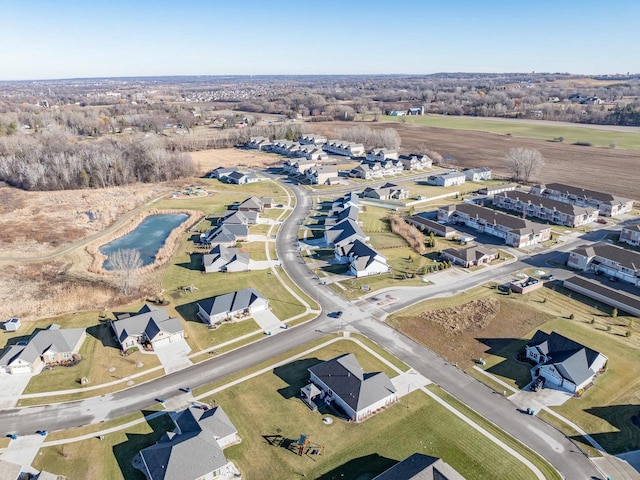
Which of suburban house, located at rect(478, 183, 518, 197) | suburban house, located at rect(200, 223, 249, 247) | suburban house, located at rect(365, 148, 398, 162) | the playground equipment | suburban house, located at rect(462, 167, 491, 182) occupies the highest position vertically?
suburban house, located at rect(365, 148, 398, 162)

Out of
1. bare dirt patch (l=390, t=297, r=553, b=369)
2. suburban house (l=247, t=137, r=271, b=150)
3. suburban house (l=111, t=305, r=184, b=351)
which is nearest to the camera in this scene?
bare dirt patch (l=390, t=297, r=553, b=369)

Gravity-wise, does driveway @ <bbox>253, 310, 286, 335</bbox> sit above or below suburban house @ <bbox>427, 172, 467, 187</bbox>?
below

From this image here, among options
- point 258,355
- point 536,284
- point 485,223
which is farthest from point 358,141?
point 258,355

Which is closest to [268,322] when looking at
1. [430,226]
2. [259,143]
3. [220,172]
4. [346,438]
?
[346,438]

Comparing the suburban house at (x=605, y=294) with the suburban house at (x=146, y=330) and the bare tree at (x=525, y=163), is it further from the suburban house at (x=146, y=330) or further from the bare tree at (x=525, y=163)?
the bare tree at (x=525, y=163)

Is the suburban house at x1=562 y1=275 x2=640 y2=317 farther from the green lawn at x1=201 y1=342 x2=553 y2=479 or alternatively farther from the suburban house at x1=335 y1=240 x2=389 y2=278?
the green lawn at x1=201 y1=342 x2=553 y2=479

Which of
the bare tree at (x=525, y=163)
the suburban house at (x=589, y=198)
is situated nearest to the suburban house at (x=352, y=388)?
the suburban house at (x=589, y=198)

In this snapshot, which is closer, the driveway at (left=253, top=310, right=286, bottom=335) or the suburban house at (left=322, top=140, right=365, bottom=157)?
the driveway at (left=253, top=310, right=286, bottom=335)

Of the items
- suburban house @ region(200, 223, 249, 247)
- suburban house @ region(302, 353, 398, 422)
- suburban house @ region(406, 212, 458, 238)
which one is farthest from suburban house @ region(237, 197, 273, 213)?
suburban house @ region(302, 353, 398, 422)

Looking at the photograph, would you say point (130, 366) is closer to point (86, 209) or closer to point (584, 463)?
point (584, 463)
